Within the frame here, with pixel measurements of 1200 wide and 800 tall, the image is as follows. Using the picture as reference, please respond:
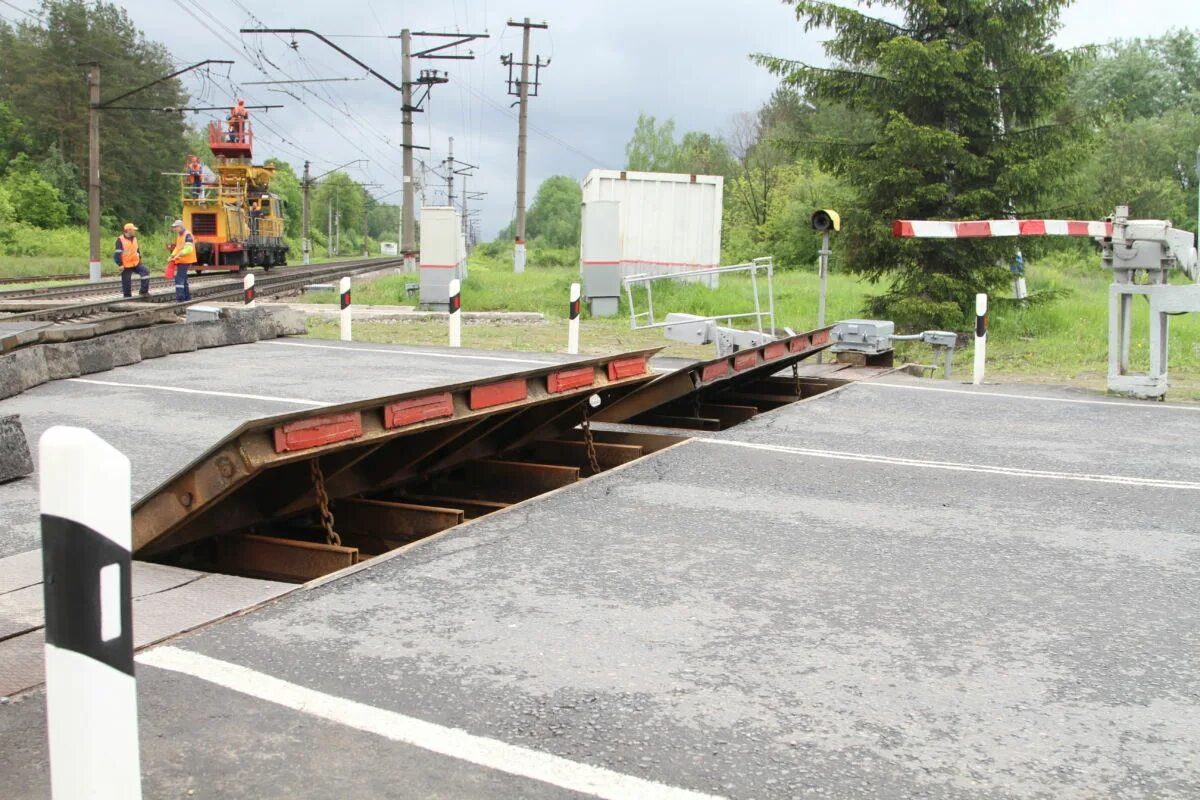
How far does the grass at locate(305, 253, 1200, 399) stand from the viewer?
1475 centimetres

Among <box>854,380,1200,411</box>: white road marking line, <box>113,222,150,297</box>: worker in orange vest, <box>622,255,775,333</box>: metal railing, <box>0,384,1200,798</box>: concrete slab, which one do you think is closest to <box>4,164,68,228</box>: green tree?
<box>113,222,150,297</box>: worker in orange vest

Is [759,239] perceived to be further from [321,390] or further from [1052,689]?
[1052,689]

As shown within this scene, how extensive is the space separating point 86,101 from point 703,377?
6748 cm

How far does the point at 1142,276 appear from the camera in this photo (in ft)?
37.1

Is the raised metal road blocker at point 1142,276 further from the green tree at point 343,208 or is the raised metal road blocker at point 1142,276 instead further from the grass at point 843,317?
the green tree at point 343,208

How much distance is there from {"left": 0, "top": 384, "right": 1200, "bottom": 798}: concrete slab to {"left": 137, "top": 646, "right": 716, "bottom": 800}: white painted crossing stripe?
0.16ft

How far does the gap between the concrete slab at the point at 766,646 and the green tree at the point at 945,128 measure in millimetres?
11322

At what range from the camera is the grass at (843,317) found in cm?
1475

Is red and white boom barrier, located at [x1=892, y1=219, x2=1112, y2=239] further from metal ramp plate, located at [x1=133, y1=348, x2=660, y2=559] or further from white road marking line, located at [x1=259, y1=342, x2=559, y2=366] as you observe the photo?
metal ramp plate, located at [x1=133, y1=348, x2=660, y2=559]

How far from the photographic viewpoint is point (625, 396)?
8680mm

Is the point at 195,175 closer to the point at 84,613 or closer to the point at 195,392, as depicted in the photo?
the point at 195,392

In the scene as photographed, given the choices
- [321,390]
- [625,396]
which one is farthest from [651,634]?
[321,390]

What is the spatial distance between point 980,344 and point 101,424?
29.9ft

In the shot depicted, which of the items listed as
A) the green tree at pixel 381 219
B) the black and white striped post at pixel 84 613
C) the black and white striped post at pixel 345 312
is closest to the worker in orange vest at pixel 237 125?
the black and white striped post at pixel 345 312
